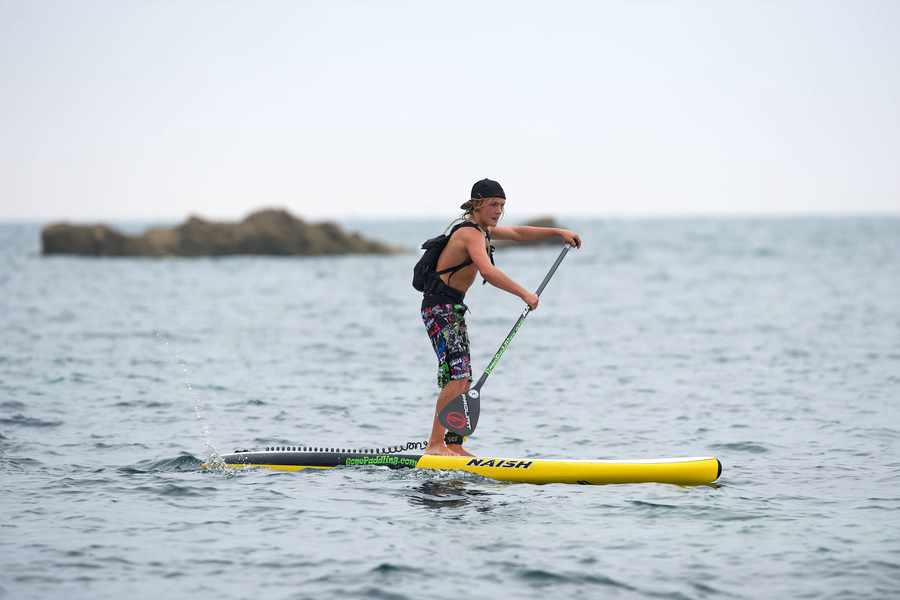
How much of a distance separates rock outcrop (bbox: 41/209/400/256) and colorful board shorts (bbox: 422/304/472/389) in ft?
235

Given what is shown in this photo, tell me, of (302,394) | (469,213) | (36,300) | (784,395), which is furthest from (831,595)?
(36,300)

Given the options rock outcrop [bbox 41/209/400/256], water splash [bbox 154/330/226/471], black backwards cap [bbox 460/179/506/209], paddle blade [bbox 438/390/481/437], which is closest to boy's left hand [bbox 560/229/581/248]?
black backwards cap [bbox 460/179/506/209]

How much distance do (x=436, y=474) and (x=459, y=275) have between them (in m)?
1.89

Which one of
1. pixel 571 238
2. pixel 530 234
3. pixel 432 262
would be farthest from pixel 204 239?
pixel 571 238

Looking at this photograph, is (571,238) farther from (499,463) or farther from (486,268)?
(499,463)

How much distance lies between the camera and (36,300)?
36.5 metres

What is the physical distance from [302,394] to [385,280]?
1493 inches

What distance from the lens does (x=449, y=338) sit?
32.0 feet

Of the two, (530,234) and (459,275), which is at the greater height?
(530,234)

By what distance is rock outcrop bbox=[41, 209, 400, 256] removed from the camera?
7750cm

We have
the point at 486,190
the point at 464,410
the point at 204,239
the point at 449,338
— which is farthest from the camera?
the point at 204,239

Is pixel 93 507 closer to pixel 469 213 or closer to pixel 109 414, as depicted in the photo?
pixel 469 213

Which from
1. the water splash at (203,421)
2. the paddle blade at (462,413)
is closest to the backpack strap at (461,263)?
the paddle blade at (462,413)

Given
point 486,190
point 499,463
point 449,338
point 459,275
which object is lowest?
point 499,463
